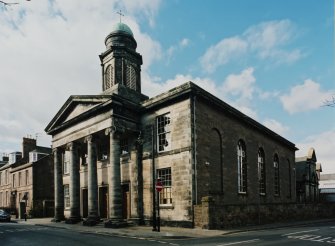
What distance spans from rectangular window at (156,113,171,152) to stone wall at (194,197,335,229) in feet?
16.9

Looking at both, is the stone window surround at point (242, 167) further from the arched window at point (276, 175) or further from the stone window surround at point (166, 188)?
the arched window at point (276, 175)

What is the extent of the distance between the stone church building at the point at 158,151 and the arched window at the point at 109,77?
8 cm

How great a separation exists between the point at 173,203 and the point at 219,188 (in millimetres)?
4024

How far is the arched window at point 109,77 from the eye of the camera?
30.2 m

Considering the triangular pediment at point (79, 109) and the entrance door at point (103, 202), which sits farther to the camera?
the entrance door at point (103, 202)

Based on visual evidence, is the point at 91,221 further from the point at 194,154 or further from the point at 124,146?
the point at 194,154

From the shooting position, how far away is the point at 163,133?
24.8 metres

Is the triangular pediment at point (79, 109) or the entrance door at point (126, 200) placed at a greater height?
the triangular pediment at point (79, 109)

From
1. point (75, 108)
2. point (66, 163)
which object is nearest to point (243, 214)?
point (75, 108)

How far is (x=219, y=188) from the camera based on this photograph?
82.8 ft

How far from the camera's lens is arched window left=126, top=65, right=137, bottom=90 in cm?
3046

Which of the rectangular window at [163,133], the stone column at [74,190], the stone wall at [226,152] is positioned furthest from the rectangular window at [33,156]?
the stone wall at [226,152]

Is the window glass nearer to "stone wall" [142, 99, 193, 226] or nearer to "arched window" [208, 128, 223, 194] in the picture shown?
"stone wall" [142, 99, 193, 226]

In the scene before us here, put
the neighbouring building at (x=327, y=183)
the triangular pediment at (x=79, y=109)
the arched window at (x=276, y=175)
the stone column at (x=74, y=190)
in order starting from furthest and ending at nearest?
the neighbouring building at (x=327, y=183), the arched window at (x=276, y=175), the stone column at (x=74, y=190), the triangular pediment at (x=79, y=109)
